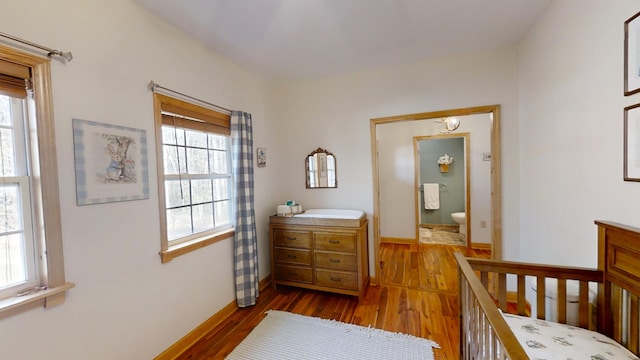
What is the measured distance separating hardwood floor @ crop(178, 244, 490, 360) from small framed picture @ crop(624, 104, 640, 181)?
1520 mm

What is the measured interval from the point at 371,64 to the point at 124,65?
222 cm

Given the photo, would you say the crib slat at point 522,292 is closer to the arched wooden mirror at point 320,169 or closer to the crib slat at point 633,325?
the crib slat at point 633,325

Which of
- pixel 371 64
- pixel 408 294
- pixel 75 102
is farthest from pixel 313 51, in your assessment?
pixel 408 294

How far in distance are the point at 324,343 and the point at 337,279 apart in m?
0.73

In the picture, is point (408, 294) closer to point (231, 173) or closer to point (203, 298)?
point (203, 298)

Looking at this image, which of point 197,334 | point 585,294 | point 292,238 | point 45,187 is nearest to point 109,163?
point 45,187

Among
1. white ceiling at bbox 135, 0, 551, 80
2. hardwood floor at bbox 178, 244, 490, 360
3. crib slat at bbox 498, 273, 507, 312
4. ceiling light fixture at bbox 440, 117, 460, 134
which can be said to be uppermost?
white ceiling at bbox 135, 0, 551, 80

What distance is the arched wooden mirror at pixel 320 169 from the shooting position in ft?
10.3

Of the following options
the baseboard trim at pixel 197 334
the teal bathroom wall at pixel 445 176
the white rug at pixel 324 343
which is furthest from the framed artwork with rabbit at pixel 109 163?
the teal bathroom wall at pixel 445 176

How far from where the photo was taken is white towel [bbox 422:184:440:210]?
5.83 meters

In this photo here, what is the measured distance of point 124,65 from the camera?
64.0 inches

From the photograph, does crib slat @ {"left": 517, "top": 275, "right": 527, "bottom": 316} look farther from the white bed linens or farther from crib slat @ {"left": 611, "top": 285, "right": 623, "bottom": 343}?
crib slat @ {"left": 611, "top": 285, "right": 623, "bottom": 343}

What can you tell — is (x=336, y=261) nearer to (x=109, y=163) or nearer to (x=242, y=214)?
(x=242, y=214)

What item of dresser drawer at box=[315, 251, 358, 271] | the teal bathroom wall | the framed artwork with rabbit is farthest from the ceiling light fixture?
the framed artwork with rabbit
